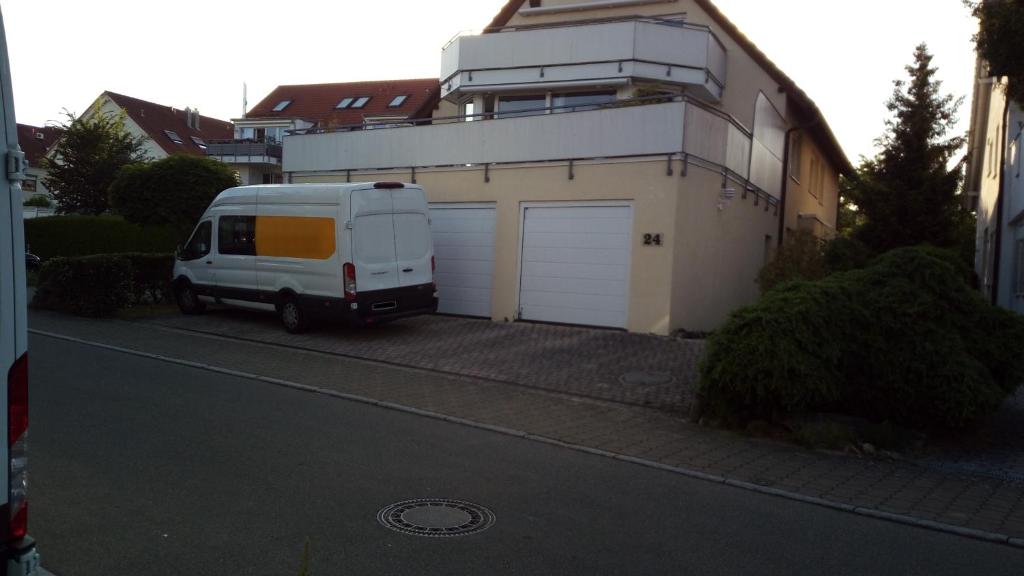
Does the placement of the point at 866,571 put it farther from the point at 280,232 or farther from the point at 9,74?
the point at 280,232

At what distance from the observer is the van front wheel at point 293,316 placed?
1514cm

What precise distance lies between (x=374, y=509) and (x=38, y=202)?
4608cm

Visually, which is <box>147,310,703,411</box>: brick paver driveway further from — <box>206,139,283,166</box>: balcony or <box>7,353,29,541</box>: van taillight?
<box>206,139,283,166</box>: balcony

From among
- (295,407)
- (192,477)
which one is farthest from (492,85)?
(192,477)

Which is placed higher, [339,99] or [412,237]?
[339,99]

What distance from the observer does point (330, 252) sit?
571 inches

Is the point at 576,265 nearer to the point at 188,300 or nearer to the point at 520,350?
the point at 520,350

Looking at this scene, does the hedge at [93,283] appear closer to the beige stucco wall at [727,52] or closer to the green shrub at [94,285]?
the green shrub at [94,285]

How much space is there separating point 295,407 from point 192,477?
10.0 feet

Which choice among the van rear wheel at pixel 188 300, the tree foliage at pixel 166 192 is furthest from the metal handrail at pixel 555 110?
the van rear wheel at pixel 188 300

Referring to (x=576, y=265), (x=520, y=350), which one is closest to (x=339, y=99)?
(x=576, y=265)

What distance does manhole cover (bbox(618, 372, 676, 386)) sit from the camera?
11.4 m

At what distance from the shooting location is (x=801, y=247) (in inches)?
690

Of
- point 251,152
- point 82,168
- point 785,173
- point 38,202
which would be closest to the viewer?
point 785,173
